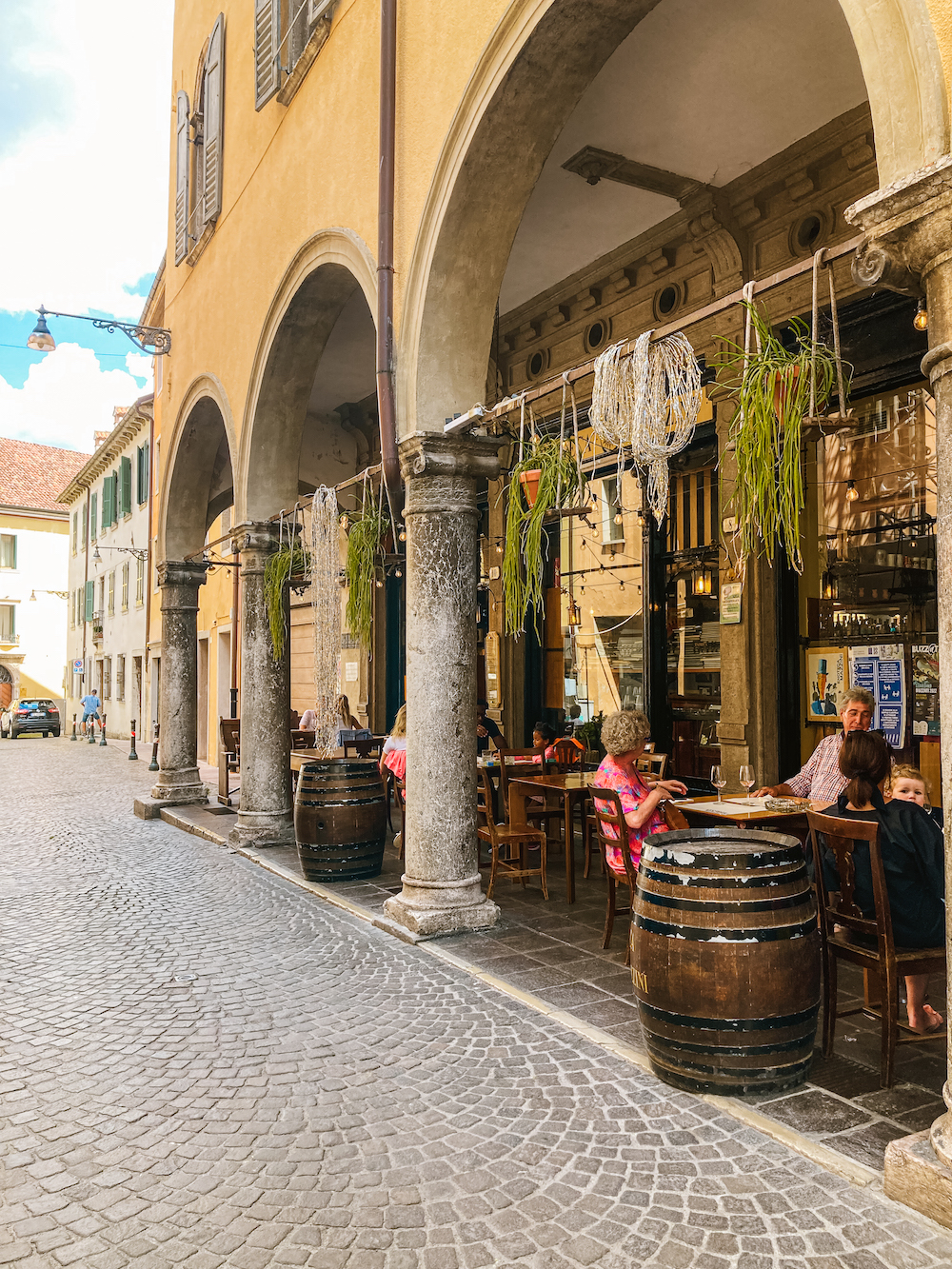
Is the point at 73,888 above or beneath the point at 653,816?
beneath

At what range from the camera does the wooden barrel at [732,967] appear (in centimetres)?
321

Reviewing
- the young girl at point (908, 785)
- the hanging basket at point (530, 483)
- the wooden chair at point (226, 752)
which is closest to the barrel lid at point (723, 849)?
the young girl at point (908, 785)

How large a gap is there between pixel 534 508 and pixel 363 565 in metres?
2.31

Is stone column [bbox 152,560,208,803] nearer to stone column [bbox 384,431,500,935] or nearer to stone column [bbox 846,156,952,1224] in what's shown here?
stone column [bbox 384,431,500,935]

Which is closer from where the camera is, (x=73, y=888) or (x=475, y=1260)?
(x=475, y=1260)

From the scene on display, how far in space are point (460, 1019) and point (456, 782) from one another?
1686 millimetres

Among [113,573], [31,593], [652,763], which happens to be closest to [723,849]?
[652,763]

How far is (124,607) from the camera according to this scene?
28516 mm

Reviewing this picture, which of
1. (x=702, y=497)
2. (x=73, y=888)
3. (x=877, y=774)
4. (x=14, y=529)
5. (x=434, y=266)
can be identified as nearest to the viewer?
(x=877, y=774)

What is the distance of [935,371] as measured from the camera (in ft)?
8.76

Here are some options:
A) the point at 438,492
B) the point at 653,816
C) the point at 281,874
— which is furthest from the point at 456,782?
the point at 281,874

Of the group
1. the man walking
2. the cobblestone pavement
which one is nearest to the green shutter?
the man walking

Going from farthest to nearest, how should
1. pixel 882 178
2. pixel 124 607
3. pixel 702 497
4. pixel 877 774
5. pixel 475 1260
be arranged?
pixel 124 607 → pixel 702 497 → pixel 877 774 → pixel 882 178 → pixel 475 1260

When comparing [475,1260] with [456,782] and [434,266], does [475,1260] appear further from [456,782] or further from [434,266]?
[434,266]
